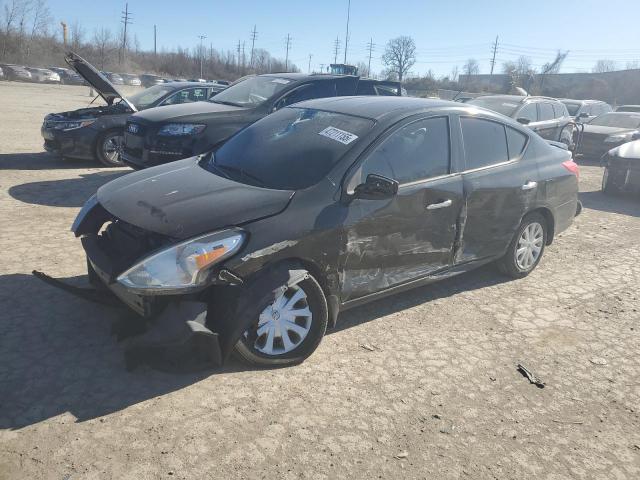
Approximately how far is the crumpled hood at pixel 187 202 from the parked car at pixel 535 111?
8723 millimetres

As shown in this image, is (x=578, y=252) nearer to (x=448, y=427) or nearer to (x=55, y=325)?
(x=448, y=427)

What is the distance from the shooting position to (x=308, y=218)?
3.31 m

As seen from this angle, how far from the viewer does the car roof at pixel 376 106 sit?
158 inches

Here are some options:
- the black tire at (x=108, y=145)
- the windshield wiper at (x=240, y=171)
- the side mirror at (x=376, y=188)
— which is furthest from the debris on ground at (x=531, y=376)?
the black tire at (x=108, y=145)

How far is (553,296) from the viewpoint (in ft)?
16.0

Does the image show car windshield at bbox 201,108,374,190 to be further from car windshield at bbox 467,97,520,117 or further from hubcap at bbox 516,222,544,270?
car windshield at bbox 467,97,520,117

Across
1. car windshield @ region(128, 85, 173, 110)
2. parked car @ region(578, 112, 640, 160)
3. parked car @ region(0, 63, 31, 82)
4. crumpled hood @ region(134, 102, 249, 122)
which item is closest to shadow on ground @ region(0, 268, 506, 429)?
crumpled hood @ region(134, 102, 249, 122)

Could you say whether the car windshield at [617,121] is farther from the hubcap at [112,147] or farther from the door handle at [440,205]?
the door handle at [440,205]

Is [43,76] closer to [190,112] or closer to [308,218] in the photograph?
[190,112]

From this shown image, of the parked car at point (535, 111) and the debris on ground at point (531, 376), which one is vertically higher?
the parked car at point (535, 111)

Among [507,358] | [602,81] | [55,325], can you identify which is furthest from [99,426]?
[602,81]

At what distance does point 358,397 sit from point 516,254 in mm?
2662

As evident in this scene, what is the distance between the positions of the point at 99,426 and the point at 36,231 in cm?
361

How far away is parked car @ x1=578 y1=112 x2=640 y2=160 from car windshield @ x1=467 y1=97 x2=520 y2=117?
4.07 m
